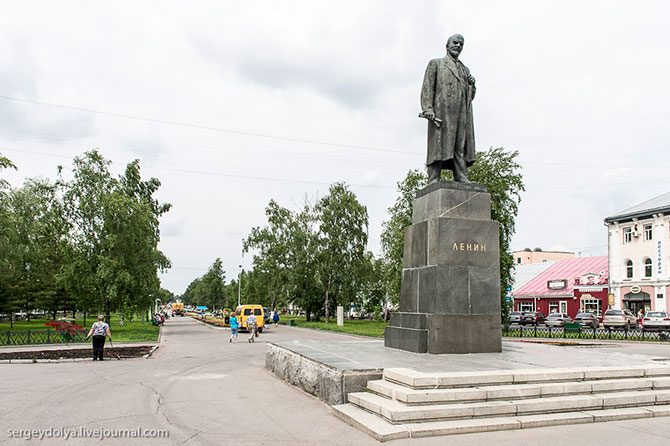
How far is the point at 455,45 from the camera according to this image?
39.6 ft

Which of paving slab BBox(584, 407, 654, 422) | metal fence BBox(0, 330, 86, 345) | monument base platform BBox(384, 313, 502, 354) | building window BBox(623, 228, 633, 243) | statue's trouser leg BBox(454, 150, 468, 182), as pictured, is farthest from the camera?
building window BBox(623, 228, 633, 243)

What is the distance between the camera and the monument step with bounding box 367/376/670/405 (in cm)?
714

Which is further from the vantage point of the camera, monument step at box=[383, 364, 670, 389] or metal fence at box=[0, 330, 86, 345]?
metal fence at box=[0, 330, 86, 345]

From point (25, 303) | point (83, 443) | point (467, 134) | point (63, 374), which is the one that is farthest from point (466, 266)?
point (25, 303)

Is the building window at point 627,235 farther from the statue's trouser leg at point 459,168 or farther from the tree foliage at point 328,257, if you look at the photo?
the statue's trouser leg at point 459,168

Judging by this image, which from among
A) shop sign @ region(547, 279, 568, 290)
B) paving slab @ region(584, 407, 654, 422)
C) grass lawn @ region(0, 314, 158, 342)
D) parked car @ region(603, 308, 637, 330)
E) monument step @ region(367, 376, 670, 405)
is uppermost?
shop sign @ region(547, 279, 568, 290)

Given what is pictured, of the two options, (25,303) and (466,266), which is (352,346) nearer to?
(466,266)

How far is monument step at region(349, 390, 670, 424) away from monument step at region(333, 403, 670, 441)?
2.7 inches

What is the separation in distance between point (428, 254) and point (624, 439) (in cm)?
526

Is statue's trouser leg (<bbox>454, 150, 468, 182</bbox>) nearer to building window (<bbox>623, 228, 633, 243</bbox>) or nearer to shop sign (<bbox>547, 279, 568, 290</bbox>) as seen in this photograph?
building window (<bbox>623, 228, 633, 243</bbox>)

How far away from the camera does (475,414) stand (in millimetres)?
7074

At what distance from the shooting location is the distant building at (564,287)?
53.8m

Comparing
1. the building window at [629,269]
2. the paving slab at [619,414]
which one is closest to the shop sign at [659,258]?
the building window at [629,269]

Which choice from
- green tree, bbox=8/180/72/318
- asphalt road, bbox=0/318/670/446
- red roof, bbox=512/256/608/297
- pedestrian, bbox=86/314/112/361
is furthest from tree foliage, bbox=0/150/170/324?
red roof, bbox=512/256/608/297
